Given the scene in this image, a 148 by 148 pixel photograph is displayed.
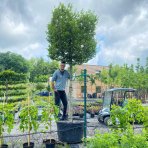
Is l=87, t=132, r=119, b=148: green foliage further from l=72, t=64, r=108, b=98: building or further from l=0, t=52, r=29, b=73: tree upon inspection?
l=0, t=52, r=29, b=73: tree

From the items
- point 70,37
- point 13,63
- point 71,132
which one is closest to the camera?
point 71,132

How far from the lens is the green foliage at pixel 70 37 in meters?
13.3

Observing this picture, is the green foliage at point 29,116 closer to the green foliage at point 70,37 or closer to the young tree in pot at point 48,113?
the young tree in pot at point 48,113

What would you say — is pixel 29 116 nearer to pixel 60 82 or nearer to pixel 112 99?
pixel 60 82

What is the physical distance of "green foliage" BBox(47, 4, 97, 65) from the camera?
43.7 feet

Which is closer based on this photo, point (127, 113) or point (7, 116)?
point (7, 116)

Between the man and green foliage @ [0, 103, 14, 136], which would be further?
the man

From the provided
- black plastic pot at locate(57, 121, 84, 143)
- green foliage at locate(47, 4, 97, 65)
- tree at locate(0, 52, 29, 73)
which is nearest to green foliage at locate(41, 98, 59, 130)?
black plastic pot at locate(57, 121, 84, 143)

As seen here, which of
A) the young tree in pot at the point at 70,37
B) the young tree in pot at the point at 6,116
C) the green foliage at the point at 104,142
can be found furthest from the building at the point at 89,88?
the green foliage at the point at 104,142

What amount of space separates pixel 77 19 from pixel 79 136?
918 cm

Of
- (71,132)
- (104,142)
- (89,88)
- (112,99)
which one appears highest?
(89,88)

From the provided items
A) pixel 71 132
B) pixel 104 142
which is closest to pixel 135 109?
pixel 71 132

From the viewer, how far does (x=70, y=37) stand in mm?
13367

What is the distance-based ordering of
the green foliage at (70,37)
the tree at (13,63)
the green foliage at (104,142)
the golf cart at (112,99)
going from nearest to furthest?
1. the green foliage at (104,142)
2. the golf cart at (112,99)
3. the green foliage at (70,37)
4. the tree at (13,63)
